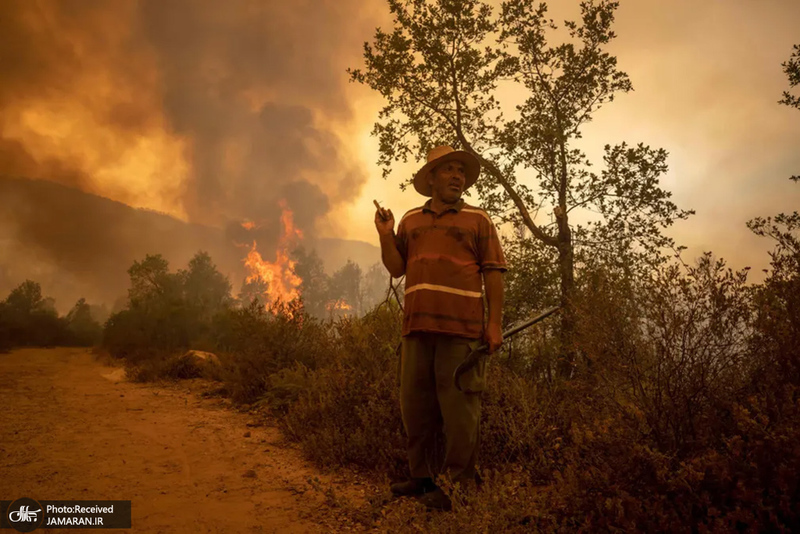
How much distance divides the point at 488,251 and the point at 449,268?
14.2 inches

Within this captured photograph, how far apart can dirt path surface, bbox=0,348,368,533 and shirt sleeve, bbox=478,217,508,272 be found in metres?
2.22

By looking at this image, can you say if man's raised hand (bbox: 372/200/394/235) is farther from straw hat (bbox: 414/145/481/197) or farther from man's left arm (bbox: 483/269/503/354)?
man's left arm (bbox: 483/269/503/354)

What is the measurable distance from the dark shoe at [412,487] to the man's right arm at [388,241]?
1.67m

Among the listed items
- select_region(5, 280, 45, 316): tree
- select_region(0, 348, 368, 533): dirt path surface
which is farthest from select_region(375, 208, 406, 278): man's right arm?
select_region(5, 280, 45, 316): tree

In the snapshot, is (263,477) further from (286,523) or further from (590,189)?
(590,189)

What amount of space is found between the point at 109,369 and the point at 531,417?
1252cm

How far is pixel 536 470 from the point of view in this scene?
3.46 meters

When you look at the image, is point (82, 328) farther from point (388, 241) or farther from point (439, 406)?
point (439, 406)

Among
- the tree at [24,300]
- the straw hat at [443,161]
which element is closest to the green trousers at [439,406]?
the straw hat at [443,161]

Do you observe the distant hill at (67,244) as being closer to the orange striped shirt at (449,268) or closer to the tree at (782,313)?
the orange striped shirt at (449,268)

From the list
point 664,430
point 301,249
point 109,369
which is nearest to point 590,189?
point 664,430

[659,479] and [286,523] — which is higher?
[659,479]

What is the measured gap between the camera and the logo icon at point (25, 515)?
2711 mm

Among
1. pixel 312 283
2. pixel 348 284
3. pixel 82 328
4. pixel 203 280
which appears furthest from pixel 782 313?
pixel 348 284
